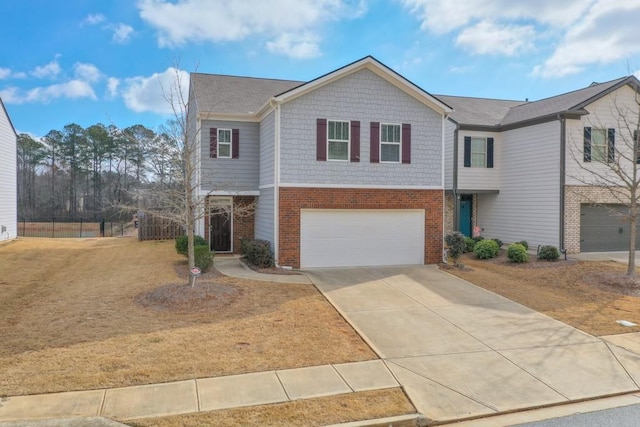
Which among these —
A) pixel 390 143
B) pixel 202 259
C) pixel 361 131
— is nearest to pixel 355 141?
pixel 361 131

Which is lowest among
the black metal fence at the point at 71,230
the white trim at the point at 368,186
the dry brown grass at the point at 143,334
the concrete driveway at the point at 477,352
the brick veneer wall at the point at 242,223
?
the concrete driveway at the point at 477,352

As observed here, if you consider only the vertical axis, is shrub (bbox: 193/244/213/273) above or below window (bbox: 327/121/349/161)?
below

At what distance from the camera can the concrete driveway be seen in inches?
227

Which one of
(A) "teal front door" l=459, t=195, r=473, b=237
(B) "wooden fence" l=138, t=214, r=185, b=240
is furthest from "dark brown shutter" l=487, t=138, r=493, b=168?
(B) "wooden fence" l=138, t=214, r=185, b=240

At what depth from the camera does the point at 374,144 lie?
1498 centimetres

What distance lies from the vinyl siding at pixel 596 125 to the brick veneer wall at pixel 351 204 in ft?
21.0

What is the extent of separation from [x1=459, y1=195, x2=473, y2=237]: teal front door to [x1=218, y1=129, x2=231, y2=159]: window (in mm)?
12334

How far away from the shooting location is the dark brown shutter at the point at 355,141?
14.8m

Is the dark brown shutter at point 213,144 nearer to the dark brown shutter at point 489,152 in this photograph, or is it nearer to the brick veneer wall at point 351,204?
the brick veneer wall at point 351,204

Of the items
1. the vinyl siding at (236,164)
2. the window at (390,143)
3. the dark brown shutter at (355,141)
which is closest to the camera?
the dark brown shutter at (355,141)

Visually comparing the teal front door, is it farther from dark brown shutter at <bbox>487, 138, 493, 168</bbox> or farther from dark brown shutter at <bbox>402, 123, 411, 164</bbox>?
dark brown shutter at <bbox>402, 123, 411, 164</bbox>

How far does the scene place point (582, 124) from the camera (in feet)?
57.7

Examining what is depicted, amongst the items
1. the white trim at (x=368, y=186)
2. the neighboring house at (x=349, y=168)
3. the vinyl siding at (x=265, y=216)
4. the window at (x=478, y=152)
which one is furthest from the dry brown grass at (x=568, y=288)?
the vinyl siding at (x=265, y=216)

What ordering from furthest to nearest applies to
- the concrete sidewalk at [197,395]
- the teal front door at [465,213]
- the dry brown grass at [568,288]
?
the teal front door at [465,213], the dry brown grass at [568,288], the concrete sidewalk at [197,395]
